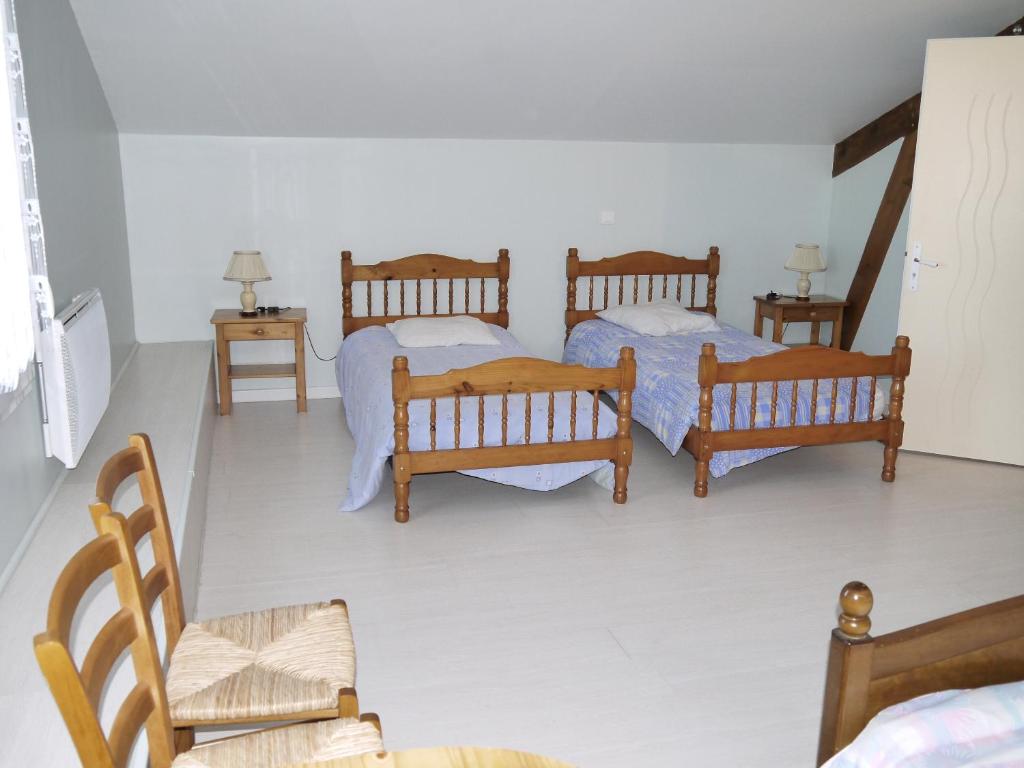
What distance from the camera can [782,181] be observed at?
6207mm

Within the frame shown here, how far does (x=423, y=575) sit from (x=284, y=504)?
3.11ft

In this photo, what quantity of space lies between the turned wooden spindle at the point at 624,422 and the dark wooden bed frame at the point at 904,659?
7.81 feet

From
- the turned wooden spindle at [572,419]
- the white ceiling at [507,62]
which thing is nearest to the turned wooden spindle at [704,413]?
the turned wooden spindle at [572,419]

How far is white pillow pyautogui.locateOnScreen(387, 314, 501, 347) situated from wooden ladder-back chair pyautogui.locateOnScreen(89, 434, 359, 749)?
2.94 m

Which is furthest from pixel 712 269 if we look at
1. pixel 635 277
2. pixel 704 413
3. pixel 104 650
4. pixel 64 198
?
pixel 104 650

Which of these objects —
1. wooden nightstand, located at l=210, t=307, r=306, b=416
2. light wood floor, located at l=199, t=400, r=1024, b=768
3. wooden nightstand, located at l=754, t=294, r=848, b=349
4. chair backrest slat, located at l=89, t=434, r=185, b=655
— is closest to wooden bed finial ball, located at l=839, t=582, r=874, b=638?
light wood floor, located at l=199, t=400, r=1024, b=768

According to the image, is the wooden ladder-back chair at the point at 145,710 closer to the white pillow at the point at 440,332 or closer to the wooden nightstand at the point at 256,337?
the white pillow at the point at 440,332

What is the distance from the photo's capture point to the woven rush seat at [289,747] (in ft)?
5.18

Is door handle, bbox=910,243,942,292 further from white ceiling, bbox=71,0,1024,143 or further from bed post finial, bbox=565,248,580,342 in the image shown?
bed post finial, bbox=565,248,580,342

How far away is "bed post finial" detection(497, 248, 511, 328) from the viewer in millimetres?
5707

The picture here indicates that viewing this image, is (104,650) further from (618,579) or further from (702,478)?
(702,478)

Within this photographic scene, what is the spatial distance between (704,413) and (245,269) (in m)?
2.72

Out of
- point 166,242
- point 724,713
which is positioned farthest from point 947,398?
point 166,242

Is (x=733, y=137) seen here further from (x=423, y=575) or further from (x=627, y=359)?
(x=423, y=575)
